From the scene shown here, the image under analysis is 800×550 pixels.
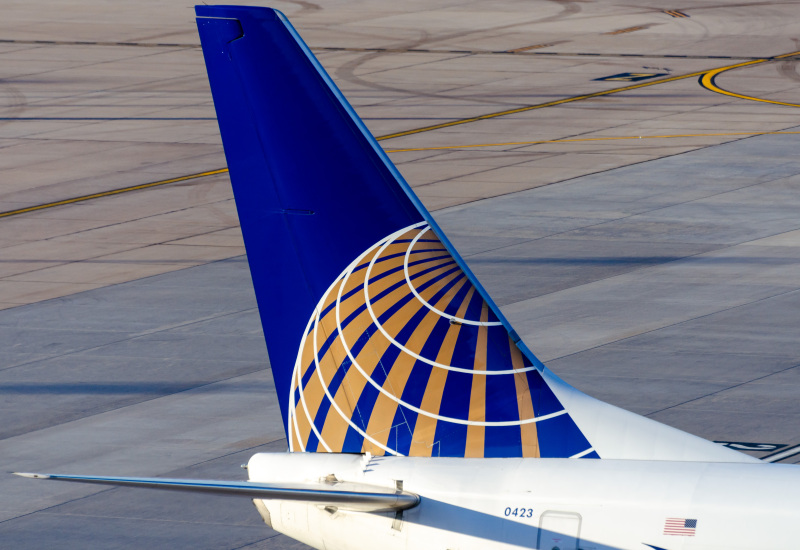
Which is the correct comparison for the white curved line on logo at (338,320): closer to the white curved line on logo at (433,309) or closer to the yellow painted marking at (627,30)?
the white curved line on logo at (433,309)

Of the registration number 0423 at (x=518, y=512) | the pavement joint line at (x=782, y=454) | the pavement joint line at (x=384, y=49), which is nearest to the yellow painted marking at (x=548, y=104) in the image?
the pavement joint line at (x=384, y=49)

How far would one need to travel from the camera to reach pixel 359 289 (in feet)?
29.6

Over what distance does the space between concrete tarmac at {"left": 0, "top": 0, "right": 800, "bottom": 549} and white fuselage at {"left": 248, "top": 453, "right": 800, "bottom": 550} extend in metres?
5.11

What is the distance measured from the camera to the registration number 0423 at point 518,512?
7996 mm

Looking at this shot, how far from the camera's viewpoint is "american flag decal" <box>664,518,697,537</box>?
7461 mm

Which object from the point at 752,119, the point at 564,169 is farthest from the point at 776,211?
the point at 752,119

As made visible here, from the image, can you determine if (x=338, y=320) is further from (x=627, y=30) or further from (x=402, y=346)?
(x=627, y=30)

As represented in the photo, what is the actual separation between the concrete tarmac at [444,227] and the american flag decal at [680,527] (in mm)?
6865

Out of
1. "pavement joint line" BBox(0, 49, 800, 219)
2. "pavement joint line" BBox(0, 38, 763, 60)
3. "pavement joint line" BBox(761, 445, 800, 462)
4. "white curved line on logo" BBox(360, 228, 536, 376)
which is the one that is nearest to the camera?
"white curved line on logo" BBox(360, 228, 536, 376)

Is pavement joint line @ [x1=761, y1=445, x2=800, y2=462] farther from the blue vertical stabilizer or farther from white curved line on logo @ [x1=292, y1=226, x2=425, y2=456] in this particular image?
white curved line on logo @ [x1=292, y1=226, x2=425, y2=456]

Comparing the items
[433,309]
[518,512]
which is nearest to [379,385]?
[433,309]

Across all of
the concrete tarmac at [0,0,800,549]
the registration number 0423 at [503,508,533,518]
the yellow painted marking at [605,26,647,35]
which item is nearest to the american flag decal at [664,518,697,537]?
the registration number 0423 at [503,508,533,518]

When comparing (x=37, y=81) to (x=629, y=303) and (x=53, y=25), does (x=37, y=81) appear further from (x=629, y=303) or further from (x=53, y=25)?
(x=629, y=303)

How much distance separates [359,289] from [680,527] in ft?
9.10
